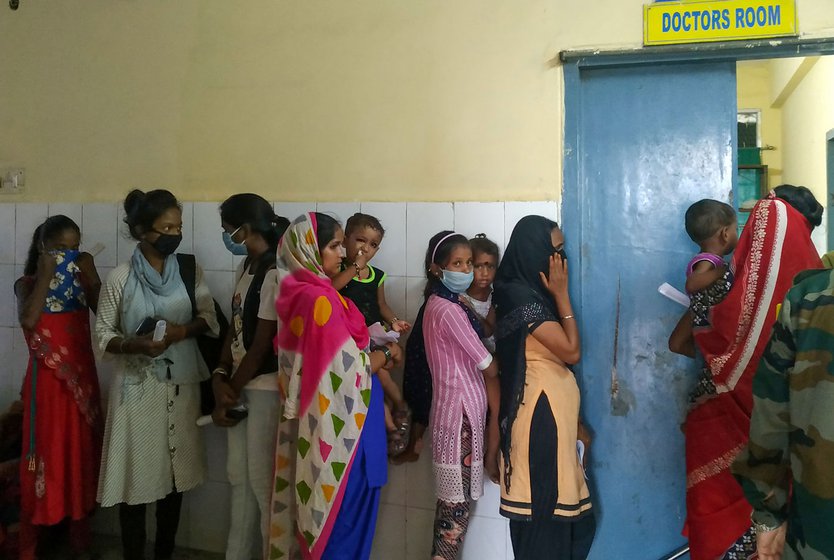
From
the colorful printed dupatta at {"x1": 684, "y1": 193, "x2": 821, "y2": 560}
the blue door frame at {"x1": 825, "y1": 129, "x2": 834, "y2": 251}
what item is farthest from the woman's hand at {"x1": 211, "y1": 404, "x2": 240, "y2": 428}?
the blue door frame at {"x1": 825, "y1": 129, "x2": 834, "y2": 251}

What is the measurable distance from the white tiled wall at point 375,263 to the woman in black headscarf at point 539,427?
1.07 feet

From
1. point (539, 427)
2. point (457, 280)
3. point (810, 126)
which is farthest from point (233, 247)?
point (810, 126)

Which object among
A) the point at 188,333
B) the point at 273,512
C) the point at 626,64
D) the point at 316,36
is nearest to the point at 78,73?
the point at 316,36

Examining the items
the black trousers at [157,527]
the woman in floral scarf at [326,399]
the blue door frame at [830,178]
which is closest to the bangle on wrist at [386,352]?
the woman in floral scarf at [326,399]

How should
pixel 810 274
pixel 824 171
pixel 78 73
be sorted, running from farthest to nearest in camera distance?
pixel 824 171 → pixel 78 73 → pixel 810 274

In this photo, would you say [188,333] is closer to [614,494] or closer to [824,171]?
[614,494]

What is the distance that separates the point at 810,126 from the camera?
355 centimetres

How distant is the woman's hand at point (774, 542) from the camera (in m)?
1.29

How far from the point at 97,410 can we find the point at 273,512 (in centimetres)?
101

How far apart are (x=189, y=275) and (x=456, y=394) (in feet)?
3.96

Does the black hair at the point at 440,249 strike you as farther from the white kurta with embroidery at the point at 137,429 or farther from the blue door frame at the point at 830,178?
the blue door frame at the point at 830,178

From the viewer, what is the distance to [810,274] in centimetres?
123

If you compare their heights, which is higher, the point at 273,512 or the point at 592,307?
the point at 592,307

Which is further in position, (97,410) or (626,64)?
(97,410)
